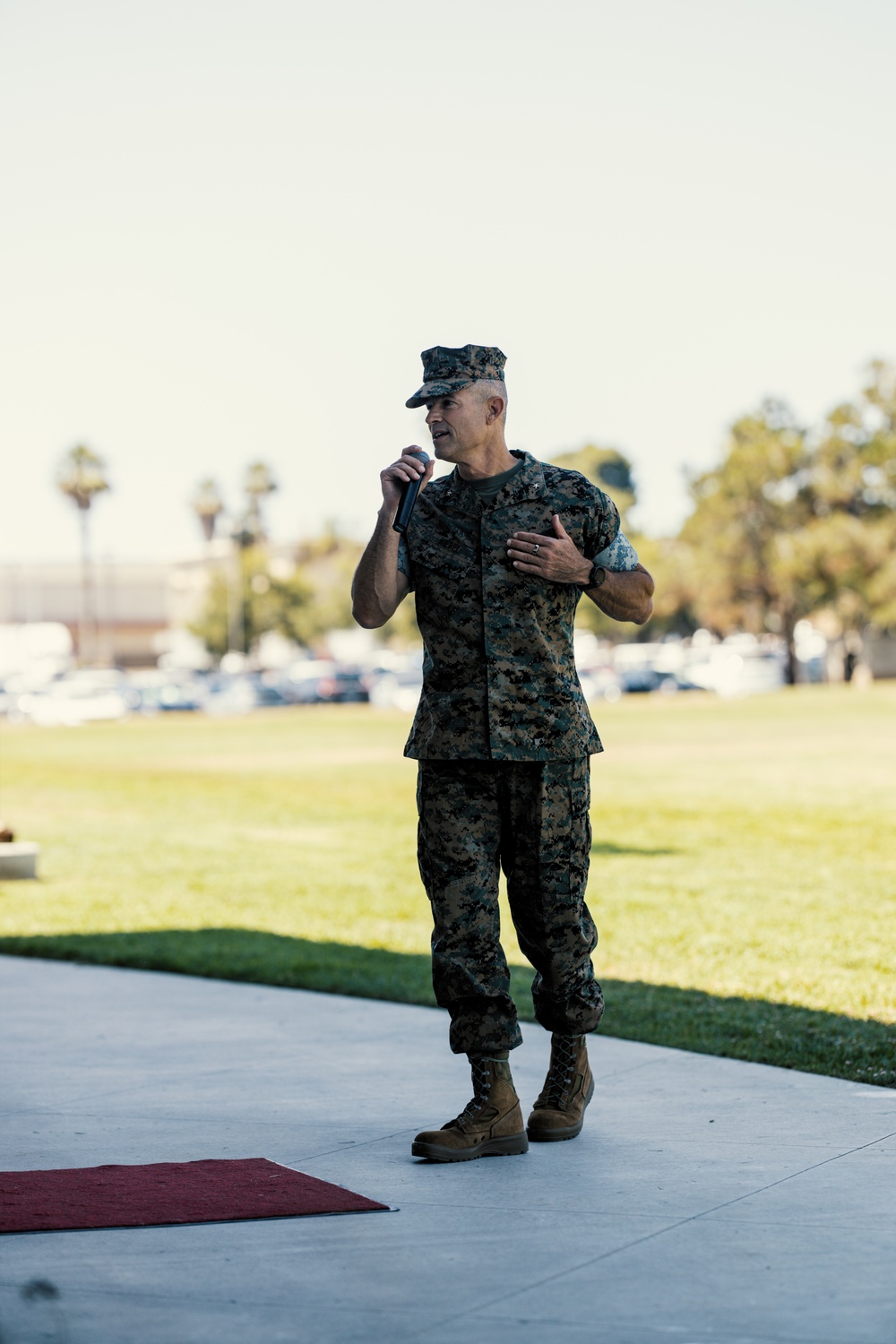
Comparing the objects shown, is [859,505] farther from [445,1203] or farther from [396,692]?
[445,1203]

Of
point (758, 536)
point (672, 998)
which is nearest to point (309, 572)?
point (758, 536)

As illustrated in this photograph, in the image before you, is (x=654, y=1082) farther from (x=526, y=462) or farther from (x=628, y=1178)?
(x=526, y=462)

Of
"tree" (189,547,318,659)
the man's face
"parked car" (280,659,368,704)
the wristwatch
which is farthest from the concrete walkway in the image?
"tree" (189,547,318,659)

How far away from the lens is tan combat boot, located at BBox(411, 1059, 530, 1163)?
462 cm

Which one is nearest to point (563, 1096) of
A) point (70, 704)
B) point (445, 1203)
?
point (445, 1203)

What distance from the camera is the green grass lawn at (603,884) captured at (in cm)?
764

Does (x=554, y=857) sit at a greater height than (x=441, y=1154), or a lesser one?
greater

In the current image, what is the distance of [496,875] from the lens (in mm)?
4922

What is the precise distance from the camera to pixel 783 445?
212ft

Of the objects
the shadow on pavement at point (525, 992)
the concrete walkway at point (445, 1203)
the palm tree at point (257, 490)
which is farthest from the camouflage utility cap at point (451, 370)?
the palm tree at point (257, 490)

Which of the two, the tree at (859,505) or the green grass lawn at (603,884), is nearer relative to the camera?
the green grass lawn at (603,884)

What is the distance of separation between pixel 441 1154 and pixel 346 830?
43.2 ft

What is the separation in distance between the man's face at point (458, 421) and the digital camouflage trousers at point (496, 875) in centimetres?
89

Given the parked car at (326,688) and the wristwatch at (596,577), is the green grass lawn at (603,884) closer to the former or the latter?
the wristwatch at (596,577)
